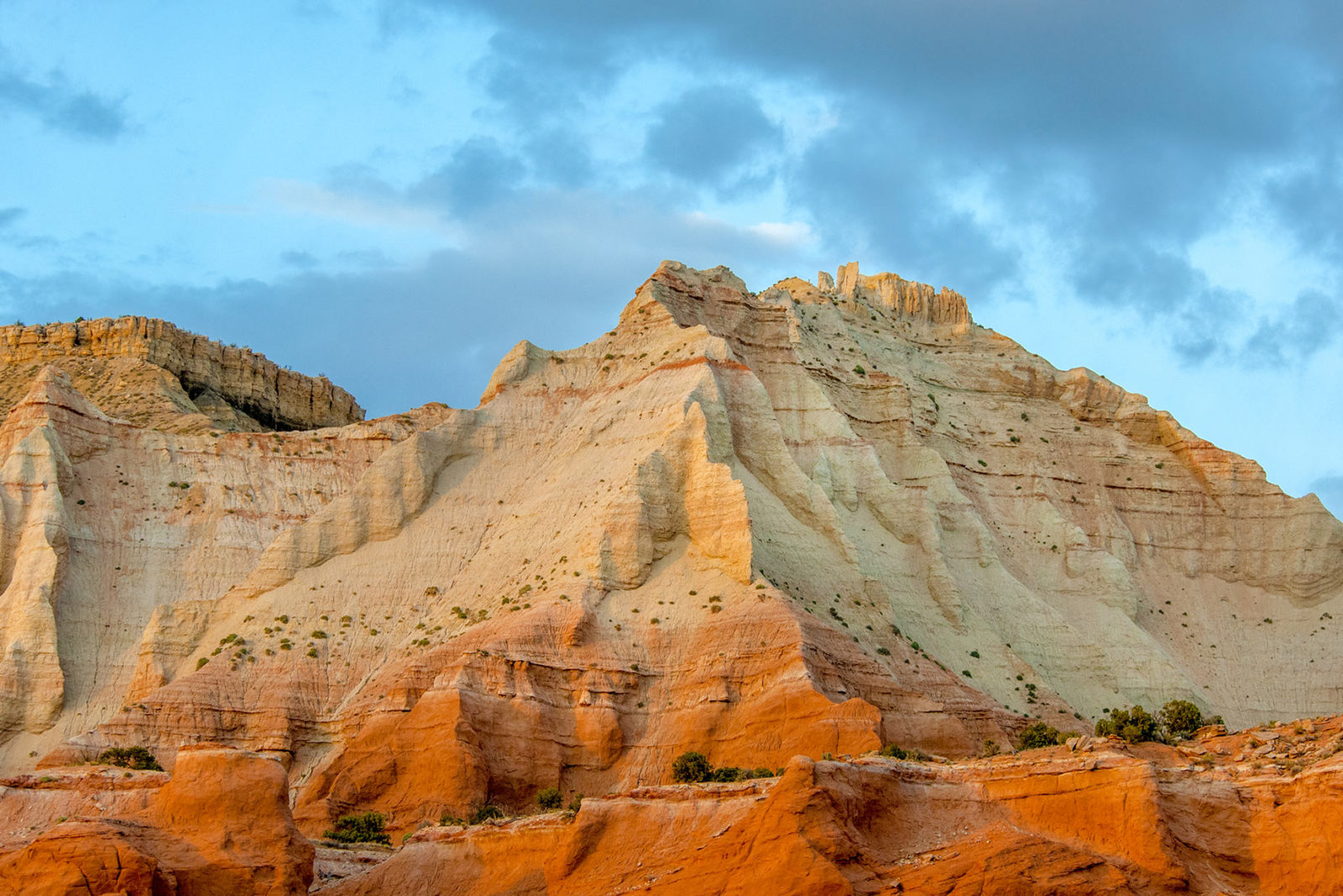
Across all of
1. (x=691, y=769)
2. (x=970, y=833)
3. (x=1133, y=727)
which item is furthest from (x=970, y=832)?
(x=691, y=769)

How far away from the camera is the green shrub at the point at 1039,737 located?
6606cm

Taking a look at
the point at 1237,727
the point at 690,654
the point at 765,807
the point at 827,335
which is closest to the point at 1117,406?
the point at 827,335

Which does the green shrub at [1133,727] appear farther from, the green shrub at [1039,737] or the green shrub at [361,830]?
the green shrub at [361,830]

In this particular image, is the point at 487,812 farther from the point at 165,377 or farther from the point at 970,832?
the point at 165,377

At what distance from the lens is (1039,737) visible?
66625 millimetres

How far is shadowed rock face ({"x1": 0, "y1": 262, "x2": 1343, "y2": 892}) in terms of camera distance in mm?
67500

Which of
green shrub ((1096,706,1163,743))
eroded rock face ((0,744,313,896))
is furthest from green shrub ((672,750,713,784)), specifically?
eroded rock face ((0,744,313,896))

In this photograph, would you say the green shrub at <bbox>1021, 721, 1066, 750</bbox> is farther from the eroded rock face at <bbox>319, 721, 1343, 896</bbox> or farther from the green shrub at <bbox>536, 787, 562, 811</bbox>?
the eroded rock face at <bbox>319, 721, 1343, 896</bbox>

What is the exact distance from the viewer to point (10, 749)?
242 feet

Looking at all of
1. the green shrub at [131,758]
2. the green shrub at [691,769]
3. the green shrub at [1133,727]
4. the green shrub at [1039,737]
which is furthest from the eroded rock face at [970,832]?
the green shrub at [131,758]

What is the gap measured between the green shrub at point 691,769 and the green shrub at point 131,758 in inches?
691

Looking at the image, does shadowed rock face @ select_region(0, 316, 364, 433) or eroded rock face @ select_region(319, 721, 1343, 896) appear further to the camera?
shadowed rock face @ select_region(0, 316, 364, 433)

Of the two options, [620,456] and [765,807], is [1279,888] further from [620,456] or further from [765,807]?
[620,456]

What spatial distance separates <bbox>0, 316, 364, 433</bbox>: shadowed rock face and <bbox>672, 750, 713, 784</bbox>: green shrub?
44.7 m
